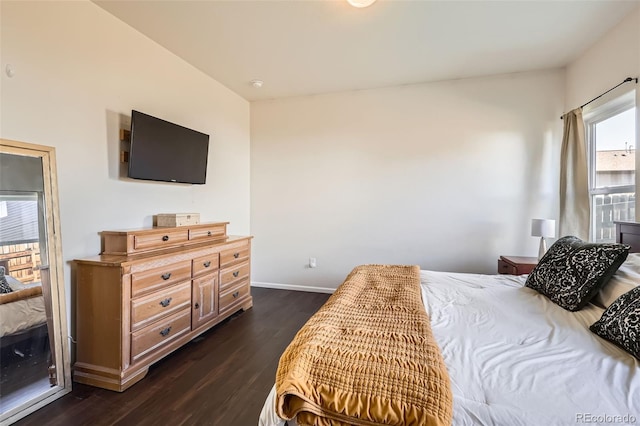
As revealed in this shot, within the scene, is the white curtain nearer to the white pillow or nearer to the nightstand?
the nightstand

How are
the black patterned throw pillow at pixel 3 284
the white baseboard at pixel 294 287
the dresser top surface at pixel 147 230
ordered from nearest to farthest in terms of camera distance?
the black patterned throw pillow at pixel 3 284 < the dresser top surface at pixel 147 230 < the white baseboard at pixel 294 287

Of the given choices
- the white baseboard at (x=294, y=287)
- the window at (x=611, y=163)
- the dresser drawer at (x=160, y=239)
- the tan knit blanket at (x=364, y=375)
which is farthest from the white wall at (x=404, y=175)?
the tan knit blanket at (x=364, y=375)

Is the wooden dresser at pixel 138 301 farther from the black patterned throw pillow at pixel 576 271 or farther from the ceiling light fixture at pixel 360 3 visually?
the black patterned throw pillow at pixel 576 271

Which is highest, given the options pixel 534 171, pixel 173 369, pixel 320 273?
pixel 534 171

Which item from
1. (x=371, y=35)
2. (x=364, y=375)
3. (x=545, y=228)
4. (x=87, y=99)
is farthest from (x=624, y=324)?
(x=87, y=99)

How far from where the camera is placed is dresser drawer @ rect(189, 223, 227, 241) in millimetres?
2803

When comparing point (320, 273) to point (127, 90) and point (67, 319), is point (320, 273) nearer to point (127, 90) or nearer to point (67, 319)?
point (67, 319)

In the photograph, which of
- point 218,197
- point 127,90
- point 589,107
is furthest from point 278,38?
point 589,107

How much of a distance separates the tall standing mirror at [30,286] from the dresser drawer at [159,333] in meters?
0.41

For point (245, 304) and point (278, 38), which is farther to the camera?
point (245, 304)

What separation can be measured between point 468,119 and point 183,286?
3518 millimetres

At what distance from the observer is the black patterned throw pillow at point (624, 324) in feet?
3.60

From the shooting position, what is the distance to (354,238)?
155 inches

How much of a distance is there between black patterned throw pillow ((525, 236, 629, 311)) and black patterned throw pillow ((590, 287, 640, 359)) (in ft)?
0.96
